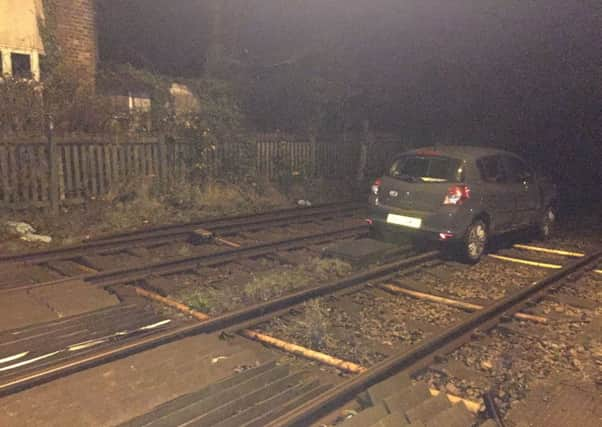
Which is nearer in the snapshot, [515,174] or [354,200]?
[515,174]

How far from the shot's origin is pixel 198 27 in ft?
73.4

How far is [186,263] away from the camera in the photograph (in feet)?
24.1

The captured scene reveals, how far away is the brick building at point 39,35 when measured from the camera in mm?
12258

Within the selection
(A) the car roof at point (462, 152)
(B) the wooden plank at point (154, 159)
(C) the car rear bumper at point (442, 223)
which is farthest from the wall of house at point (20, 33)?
(C) the car rear bumper at point (442, 223)

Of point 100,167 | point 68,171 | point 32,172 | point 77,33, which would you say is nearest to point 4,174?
point 32,172

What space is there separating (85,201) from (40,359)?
7380 mm

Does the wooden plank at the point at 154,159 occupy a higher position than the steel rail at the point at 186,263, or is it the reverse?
the wooden plank at the point at 154,159

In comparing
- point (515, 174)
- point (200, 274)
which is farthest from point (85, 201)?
point (515, 174)

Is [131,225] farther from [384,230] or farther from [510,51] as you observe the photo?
[510,51]

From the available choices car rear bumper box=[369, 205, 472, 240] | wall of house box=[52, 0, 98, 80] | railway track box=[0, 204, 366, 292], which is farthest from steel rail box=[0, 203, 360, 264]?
wall of house box=[52, 0, 98, 80]

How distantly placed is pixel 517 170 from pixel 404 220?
2.54m

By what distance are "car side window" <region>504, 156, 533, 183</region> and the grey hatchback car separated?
2cm

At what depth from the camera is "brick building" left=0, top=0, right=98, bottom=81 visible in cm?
1226

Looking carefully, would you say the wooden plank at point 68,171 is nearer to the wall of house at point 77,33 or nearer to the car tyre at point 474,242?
the wall of house at point 77,33
